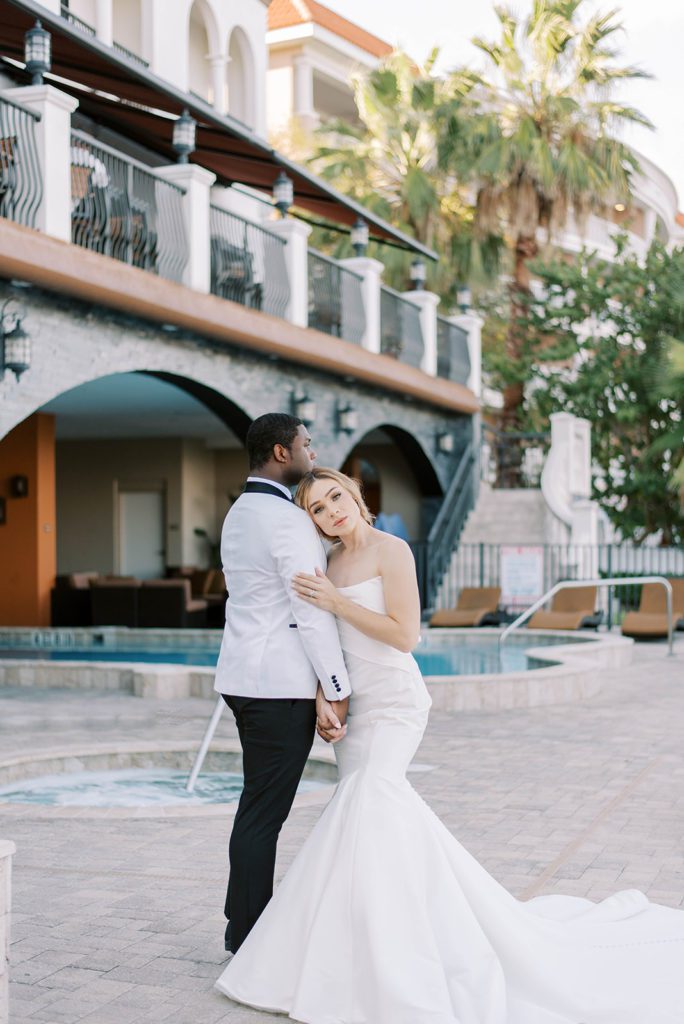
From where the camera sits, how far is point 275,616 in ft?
13.3

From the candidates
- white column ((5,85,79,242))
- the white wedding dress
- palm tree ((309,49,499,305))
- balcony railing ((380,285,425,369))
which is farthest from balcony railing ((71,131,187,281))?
palm tree ((309,49,499,305))

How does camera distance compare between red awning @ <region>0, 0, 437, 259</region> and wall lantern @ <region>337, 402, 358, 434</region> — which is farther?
wall lantern @ <region>337, 402, 358, 434</region>

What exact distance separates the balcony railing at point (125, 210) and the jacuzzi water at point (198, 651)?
4.66 m

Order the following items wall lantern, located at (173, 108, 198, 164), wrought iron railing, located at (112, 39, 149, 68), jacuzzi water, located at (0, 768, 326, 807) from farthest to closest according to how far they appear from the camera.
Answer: wrought iron railing, located at (112, 39, 149, 68) < wall lantern, located at (173, 108, 198, 164) < jacuzzi water, located at (0, 768, 326, 807)

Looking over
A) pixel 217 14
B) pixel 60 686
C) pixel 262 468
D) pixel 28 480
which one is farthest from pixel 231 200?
pixel 262 468

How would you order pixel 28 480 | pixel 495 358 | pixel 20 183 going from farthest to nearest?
pixel 495 358
pixel 28 480
pixel 20 183

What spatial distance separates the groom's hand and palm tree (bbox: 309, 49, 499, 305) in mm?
21957

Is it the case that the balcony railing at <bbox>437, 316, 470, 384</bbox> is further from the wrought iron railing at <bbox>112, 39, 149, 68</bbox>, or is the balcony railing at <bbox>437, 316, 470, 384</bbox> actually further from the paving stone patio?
the paving stone patio

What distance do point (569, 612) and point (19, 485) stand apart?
27.8 feet

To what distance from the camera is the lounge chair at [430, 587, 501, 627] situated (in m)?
18.4

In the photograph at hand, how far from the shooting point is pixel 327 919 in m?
3.76

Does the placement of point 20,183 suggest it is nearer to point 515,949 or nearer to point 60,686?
point 60,686

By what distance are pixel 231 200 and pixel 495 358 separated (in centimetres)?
898

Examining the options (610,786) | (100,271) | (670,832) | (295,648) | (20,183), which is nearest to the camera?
(295,648)
